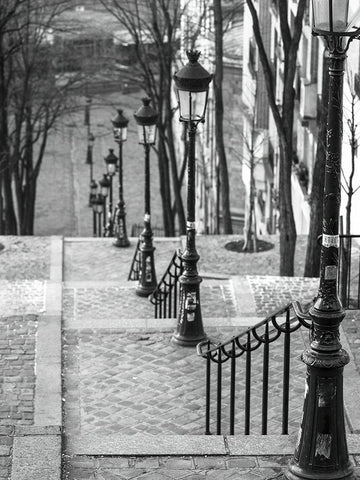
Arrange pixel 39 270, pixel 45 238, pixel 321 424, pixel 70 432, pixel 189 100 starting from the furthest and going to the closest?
1. pixel 45 238
2. pixel 39 270
3. pixel 189 100
4. pixel 70 432
5. pixel 321 424

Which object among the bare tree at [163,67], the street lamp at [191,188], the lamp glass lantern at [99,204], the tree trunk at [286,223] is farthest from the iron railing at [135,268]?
the lamp glass lantern at [99,204]

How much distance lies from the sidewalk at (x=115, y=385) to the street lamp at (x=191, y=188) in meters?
0.29

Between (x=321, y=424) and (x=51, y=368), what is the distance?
4.96 meters

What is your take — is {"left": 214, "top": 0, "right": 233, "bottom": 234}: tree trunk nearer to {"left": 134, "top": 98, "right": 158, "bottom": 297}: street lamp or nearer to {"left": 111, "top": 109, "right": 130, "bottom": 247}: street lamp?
{"left": 111, "top": 109, "right": 130, "bottom": 247}: street lamp

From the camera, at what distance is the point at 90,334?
14250 mm

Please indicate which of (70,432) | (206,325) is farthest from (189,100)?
(70,432)

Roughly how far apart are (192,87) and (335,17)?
641 centimetres

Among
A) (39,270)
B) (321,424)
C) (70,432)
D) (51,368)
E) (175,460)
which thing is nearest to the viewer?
(321,424)

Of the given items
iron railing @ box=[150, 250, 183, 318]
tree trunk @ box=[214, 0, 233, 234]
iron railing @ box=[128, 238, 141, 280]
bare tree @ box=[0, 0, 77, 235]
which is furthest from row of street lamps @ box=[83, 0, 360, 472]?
bare tree @ box=[0, 0, 77, 235]

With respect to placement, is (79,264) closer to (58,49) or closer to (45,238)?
(45,238)

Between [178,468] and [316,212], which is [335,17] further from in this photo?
[316,212]

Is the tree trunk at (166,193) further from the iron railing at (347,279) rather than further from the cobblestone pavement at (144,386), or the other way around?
the cobblestone pavement at (144,386)

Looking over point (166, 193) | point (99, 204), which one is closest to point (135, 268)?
point (166, 193)

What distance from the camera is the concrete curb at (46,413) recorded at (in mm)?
8877
